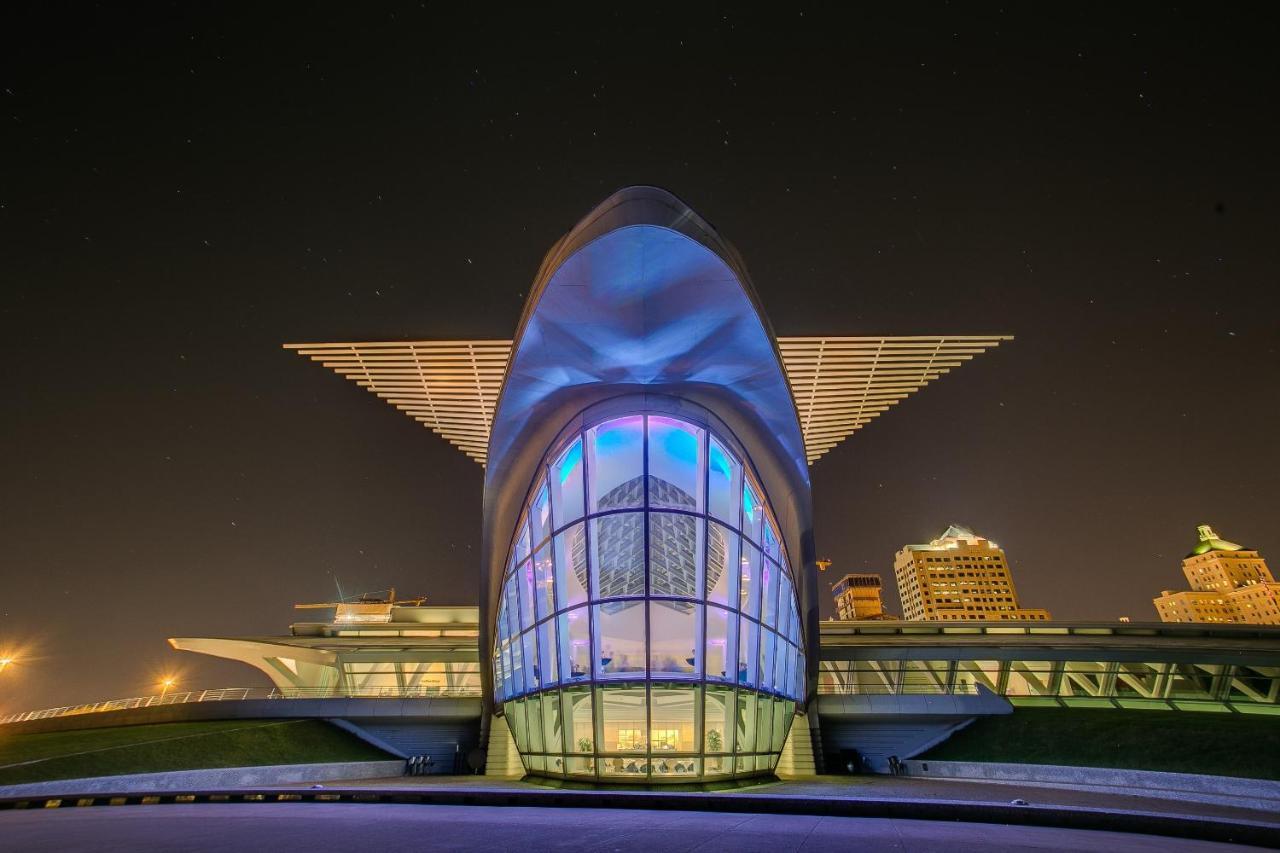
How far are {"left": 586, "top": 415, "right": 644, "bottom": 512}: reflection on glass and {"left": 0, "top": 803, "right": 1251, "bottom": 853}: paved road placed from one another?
807cm

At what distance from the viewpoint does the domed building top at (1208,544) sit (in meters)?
128

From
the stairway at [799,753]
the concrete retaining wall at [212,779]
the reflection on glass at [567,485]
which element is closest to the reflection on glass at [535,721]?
the reflection on glass at [567,485]

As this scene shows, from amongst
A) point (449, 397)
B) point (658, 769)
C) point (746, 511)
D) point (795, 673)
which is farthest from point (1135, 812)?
point (449, 397)

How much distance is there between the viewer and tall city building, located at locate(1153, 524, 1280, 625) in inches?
4670

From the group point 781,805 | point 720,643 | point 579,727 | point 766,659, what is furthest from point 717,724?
point 781,805

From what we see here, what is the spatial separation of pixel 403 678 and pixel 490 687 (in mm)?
9358

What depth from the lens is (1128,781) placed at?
15.3 m

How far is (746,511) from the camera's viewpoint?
17.1m

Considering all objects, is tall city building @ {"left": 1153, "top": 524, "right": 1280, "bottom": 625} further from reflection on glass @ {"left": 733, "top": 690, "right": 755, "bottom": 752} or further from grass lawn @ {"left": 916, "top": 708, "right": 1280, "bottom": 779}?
reflection on glass @ {"left": 733, "top": 690, "right": 755, "bottom": 752}

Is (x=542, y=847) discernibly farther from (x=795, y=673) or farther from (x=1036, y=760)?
(x=1036, y=760)

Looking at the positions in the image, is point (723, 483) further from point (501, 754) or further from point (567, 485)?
point (501, 754)

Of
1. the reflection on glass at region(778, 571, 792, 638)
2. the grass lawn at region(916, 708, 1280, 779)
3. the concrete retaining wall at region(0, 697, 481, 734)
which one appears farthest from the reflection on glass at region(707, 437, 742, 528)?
the concrete retaining wall at region(0, 697, 481, 734)

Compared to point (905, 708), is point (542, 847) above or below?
above

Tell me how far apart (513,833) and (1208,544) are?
177007mm
